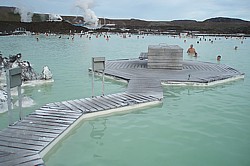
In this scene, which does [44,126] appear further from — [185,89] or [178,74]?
[178,74]

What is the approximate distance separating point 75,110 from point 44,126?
152 centimetres

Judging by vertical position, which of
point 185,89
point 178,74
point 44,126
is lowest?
point 44,126

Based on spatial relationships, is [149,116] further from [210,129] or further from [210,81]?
[210,81]

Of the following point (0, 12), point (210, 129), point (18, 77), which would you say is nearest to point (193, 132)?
point (210, 129)

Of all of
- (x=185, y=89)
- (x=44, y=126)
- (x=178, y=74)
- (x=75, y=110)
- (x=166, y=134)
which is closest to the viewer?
(x=44, y=126)

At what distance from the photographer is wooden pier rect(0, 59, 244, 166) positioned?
532cm

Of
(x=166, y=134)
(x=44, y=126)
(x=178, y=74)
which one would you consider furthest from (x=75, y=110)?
(x=178, y=74)

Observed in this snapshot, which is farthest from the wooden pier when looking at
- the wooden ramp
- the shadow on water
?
the shadow on water

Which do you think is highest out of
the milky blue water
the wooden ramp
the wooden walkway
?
the wooden walkway

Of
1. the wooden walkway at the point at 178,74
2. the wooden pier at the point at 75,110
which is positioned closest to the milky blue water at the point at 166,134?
the wooden pier at the point at 75,110

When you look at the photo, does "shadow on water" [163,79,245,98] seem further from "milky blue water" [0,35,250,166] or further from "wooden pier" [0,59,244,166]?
"wooden pier" [0,59,244,166]

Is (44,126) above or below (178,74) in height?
below

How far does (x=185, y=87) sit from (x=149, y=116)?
4.35 meters

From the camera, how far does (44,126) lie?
6.48 m
